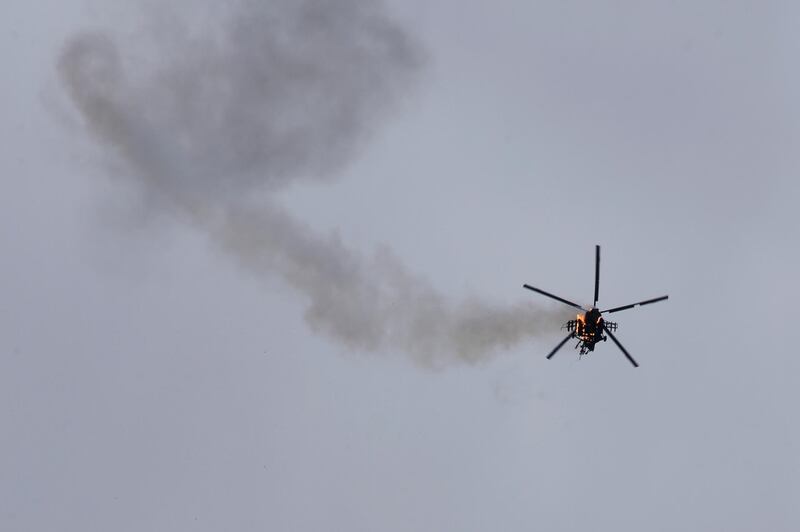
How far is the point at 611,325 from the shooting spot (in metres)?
67.1

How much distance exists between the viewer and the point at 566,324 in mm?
69375

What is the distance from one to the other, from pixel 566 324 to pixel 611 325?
362 centimetres
